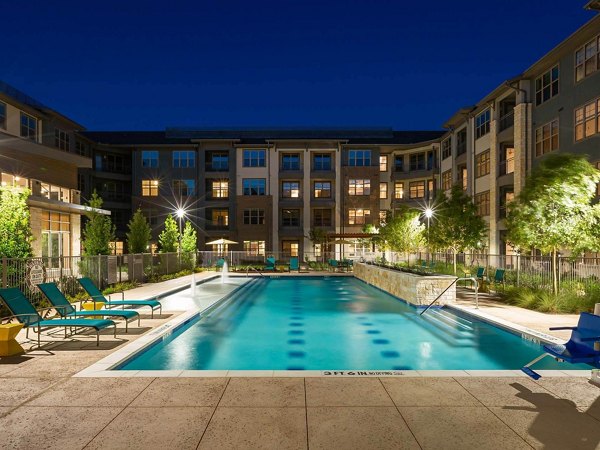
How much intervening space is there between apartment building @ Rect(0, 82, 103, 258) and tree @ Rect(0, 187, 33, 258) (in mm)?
8053

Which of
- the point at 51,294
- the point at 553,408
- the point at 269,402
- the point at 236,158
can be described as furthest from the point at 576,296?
the point at 236,158

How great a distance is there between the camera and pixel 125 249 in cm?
4869

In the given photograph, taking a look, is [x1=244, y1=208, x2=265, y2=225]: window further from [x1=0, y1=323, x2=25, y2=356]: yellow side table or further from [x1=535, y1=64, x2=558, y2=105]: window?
[x1=0, y1=323, x2=25, y2=356]: yellow side table

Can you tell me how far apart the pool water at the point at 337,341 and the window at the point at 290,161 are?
30.7 m

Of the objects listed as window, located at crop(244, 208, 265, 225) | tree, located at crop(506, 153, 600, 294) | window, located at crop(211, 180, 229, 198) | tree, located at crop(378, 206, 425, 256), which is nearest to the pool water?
tree, located at crop(506, 153, 600, 294)

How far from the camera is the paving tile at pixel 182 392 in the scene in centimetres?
538

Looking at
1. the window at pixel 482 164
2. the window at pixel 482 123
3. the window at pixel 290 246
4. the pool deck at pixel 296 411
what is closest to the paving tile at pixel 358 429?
the pool deck at pixel 296 411

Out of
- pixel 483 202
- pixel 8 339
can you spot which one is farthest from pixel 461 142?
pixel 8 339

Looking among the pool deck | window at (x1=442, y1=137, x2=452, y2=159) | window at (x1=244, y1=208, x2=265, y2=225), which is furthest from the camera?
window at (x1=244, y1=208, x2=265, y2=225)

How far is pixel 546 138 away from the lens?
25297mm

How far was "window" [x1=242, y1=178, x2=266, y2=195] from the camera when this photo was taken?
46469mm

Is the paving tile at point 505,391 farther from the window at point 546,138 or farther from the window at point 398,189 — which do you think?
the window at point 398,189

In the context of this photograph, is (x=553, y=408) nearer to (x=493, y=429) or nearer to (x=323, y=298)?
(x=493, y=429)

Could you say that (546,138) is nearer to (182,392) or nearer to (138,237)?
(182,392)
